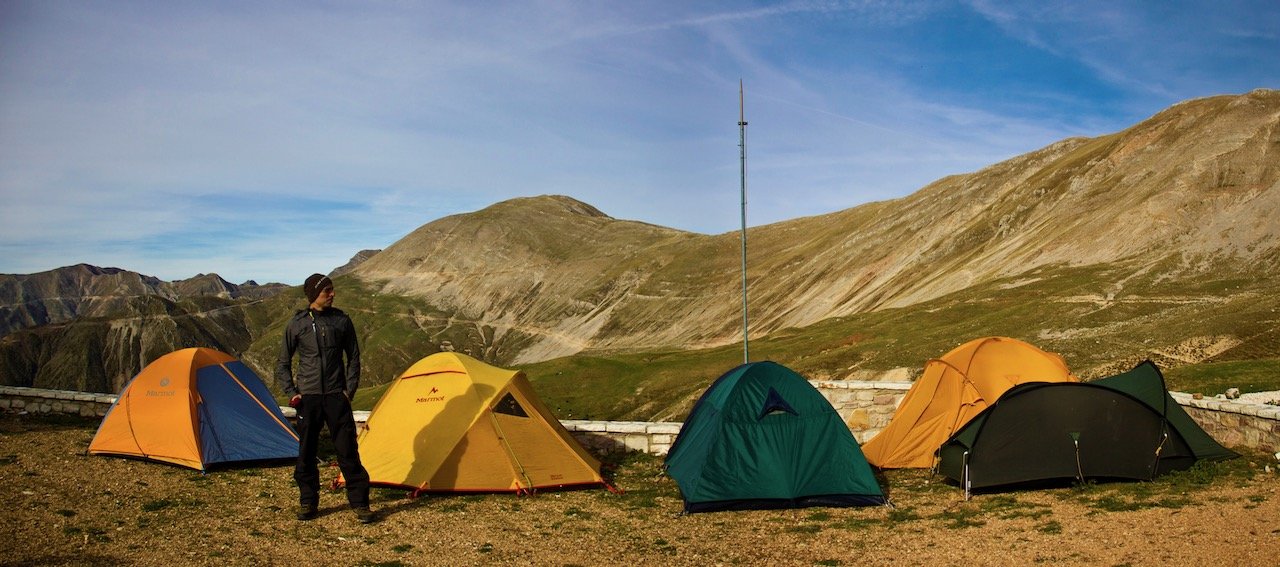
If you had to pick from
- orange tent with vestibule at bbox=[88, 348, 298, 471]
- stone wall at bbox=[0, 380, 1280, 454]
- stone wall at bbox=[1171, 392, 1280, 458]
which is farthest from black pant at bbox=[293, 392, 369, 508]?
stone wall at bbox=[1171, 392, 1280, 458]

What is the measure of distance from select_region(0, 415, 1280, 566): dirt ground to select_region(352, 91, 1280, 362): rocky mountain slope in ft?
133

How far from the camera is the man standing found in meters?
12.0

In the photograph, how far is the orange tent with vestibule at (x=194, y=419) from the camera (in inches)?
609

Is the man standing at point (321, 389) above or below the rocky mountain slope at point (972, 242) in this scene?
below

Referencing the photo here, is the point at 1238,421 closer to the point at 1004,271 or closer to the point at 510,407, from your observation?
the point at 510,407

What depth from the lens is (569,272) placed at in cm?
17188

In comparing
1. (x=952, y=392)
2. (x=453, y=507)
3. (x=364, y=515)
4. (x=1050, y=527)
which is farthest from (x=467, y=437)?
(x=952, y=392)

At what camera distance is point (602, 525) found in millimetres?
12570

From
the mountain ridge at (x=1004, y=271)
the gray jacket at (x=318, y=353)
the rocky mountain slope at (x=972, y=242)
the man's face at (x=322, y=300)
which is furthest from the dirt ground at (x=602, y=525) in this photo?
the rocky mountain slope at (x=972, y=242)

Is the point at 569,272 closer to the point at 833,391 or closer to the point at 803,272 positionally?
the point at 803,272

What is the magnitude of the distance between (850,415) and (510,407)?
9.67 meters

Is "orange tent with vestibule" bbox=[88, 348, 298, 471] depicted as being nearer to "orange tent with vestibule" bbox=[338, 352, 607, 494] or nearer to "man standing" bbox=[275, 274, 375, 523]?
"orange tent with vestibule" bbox=[338, 352, 607, 494]

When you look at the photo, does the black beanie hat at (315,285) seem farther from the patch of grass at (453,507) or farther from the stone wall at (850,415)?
the stone wall at (850,415)

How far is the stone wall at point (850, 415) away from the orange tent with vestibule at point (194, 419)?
2866 millimetres
